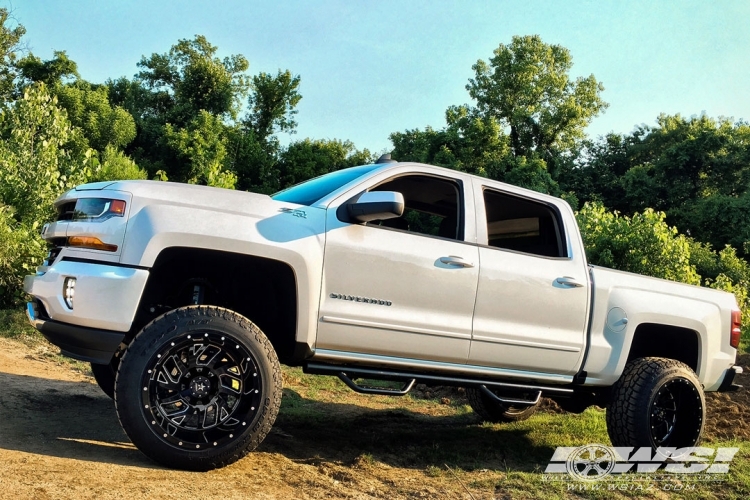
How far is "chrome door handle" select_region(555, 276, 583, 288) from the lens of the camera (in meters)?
5.07

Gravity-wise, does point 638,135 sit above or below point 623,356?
above

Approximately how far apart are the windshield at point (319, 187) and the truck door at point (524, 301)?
3.12ft

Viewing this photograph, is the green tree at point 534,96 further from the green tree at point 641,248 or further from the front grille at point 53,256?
the front grille at point 53,256

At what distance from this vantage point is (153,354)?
3.62 m

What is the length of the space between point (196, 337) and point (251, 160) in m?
34.2

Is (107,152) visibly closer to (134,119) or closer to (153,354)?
(134,119)

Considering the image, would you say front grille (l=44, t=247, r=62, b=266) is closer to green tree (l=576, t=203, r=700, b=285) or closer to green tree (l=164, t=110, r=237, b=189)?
green tree (l=576, t=203, r=700, b=285)

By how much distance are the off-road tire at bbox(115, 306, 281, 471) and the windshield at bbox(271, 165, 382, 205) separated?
44.1 inches

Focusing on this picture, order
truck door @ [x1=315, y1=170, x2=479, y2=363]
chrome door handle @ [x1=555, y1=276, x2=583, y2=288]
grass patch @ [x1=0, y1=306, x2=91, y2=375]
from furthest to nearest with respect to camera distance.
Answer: grass patch @ [x1=0, y1=306, x2=91, y2=375]
chrome door handle @ [x1=555, y1=276, x2=583, y2=288]
truck door @ [x1=315, y1=170, x2=479, y2=363]

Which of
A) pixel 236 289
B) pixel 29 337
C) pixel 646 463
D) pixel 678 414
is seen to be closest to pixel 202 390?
pixel 236 289

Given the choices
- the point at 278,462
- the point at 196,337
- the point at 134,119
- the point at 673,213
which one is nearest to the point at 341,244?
the point at 196,337

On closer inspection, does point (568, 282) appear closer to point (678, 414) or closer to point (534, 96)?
point (678, 414)

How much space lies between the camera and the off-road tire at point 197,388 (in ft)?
11.8

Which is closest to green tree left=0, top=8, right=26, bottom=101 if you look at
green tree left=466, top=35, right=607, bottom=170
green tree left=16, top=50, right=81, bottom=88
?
green tree left=16, top=50, right=81, bottom=88
